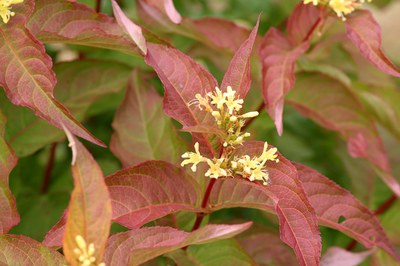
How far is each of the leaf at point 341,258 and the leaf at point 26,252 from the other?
1.37ft

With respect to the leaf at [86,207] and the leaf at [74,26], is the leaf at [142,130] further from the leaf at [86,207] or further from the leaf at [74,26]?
the leaf at [86,207]

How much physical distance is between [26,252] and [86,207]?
0.15 metres

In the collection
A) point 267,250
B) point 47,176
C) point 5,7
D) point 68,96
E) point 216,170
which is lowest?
point 47,176

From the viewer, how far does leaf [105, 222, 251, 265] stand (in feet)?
2.40

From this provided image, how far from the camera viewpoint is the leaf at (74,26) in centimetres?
92

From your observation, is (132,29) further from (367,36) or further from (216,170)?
(367,36)

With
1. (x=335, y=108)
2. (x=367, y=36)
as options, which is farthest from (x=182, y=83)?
(x=335, y=108)

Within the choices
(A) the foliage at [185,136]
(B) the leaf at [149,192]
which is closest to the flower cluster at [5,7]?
(A) the foliage at [185,136]

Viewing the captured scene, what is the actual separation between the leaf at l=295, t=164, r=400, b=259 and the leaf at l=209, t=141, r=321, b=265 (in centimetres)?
8

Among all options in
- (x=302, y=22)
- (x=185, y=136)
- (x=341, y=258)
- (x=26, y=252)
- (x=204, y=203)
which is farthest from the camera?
(x=185, y=136)

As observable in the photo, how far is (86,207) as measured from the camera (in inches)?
26.6

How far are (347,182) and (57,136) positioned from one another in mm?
732

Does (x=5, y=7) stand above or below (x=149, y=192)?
above

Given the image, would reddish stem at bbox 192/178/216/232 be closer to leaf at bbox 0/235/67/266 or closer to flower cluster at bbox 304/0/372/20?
leaf at bbox 0/235/67/266
